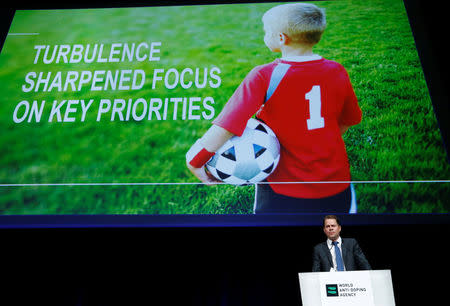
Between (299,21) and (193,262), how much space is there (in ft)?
4.75

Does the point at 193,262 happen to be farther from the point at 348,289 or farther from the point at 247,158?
the point at 348,289

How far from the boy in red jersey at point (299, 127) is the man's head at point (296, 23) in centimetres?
12

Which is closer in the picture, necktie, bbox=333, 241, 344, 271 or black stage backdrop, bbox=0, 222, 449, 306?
necktie, bbox=333, 241, 344, 271

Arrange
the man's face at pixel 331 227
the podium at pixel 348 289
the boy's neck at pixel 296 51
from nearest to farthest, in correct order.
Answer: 1. the podium at pixel 348 289
2. the man's face at pixel 331 227
3. the boy's neck at pixel 296 51

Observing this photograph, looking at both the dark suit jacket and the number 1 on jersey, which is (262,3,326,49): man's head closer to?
the number 1 on jersey

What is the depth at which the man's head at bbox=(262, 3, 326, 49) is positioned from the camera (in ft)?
5.46

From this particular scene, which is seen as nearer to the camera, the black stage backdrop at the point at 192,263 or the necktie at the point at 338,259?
the necktie at the point at 338,259

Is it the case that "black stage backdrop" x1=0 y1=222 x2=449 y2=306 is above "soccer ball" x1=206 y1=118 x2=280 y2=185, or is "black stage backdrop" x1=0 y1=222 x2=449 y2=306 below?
below

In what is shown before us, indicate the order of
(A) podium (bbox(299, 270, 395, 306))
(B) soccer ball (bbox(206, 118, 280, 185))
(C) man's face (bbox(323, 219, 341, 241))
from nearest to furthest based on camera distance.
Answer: (A) podium (bbox(299, 270, 395, 306))
(C) man's face (bbox(323, 219, 341, 241))
(B) soccer ball (bbox(206, 118, 280, 185))

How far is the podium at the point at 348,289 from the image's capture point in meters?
0.93

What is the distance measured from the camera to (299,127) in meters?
1.51

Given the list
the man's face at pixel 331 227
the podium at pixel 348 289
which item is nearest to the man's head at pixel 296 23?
the man's face at pixel 331 227

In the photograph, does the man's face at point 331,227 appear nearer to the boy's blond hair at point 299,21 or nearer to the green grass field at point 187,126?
the green grass field at point 187,126

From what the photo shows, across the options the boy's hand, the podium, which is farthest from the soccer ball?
the podium
